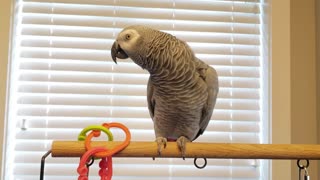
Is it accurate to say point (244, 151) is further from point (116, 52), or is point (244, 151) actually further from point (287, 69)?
point (287, 69)

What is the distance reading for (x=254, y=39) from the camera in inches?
60.4

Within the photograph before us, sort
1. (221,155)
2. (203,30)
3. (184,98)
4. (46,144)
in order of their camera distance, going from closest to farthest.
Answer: (221,155) → (184,98) → (46,144) → (203,30)

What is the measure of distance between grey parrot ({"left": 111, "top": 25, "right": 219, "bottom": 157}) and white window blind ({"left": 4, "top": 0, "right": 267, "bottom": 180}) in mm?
332

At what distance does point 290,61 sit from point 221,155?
0.76 meters

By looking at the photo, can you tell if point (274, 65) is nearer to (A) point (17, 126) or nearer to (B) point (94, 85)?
(B) point (94, 85)

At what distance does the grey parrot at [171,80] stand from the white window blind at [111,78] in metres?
0.33

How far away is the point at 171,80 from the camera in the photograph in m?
1.00

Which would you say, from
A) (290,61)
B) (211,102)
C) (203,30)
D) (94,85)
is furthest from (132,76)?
(290,61)

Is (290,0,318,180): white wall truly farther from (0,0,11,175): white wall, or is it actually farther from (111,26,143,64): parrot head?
(0,0,11,175): white wall

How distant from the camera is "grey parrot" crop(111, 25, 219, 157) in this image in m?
0.95

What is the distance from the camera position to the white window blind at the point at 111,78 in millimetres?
1424

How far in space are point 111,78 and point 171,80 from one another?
0.52 meters

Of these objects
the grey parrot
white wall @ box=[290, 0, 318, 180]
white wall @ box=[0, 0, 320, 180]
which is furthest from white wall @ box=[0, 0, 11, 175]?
white wall @ box=[290, 0, 318, 180]

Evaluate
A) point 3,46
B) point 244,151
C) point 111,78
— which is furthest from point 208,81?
point 3,46
